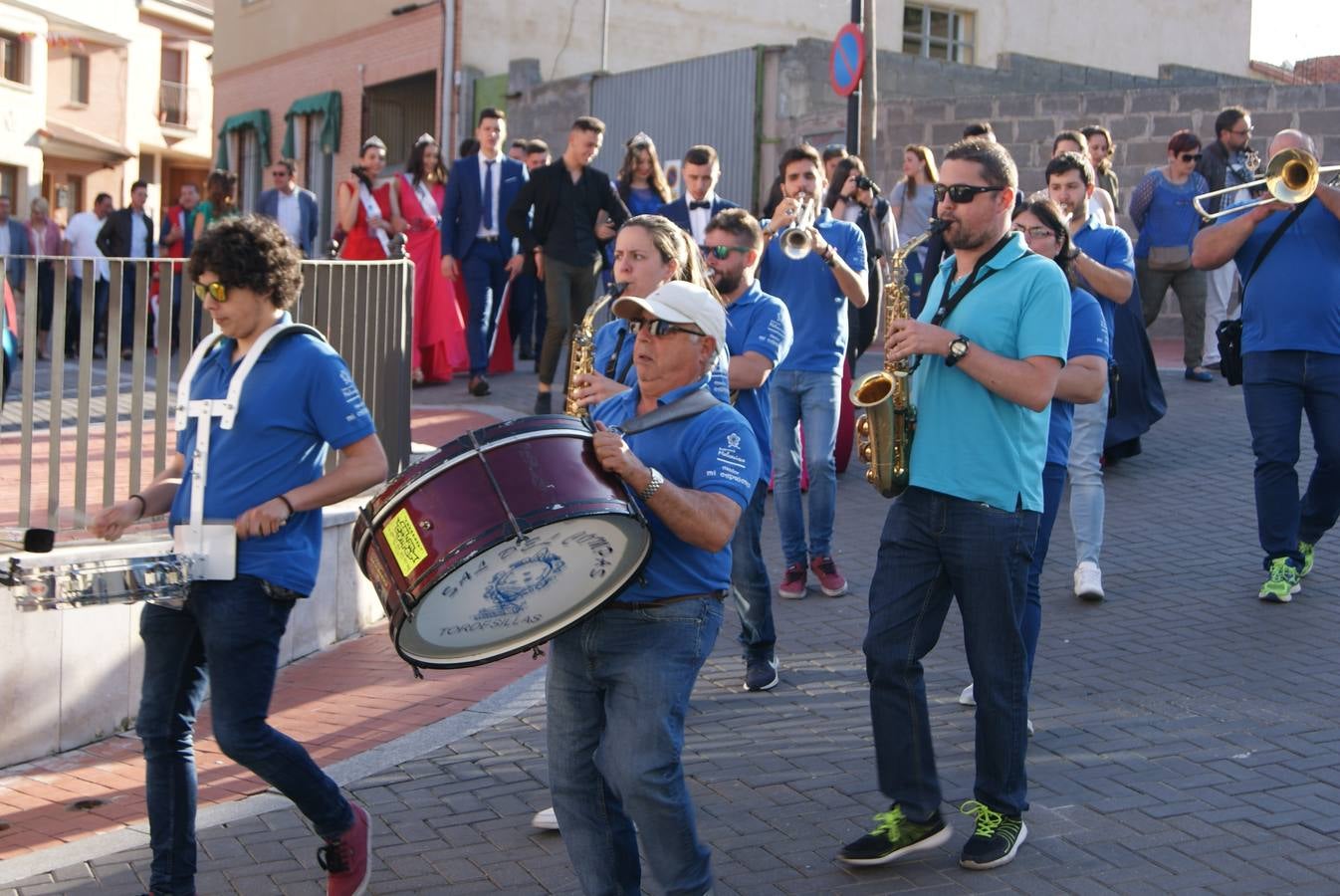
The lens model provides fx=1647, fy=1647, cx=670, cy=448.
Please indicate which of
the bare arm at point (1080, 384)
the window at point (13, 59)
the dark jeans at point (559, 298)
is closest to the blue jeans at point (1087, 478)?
the bare arm at point (1080, 384)

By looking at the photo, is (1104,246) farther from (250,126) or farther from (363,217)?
(250,126)

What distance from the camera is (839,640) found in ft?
23.8

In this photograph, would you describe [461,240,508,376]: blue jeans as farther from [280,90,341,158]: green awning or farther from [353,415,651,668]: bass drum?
[280,90,341,158]: green awning

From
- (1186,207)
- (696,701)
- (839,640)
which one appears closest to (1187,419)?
(1186,207)

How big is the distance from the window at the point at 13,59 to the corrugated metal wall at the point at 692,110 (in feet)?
81.6

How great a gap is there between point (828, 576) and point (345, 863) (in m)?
3.91

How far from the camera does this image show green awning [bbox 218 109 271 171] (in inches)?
1229

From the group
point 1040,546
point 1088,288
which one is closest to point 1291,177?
point 1088,288

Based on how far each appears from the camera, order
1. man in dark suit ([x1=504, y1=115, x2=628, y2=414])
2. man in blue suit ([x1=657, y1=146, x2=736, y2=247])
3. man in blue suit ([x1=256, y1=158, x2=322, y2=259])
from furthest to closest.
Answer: man in blue suit ([x1=256, y1=158, x2=322, y2=259]), man in dark suit ([x1=504, y1=115, x2=628, y2=414]), man in blue suit ([x1=657, y1=146, x2=736, y2=247])

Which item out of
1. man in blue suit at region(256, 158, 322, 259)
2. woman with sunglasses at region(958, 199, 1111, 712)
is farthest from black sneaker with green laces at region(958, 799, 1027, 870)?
man in blue suit at region(256, 158, 322, 259)

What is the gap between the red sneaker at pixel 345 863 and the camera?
447cm

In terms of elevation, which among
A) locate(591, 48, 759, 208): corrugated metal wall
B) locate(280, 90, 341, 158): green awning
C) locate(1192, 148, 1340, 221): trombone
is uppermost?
locate(280, 90, 341, 158): green awning

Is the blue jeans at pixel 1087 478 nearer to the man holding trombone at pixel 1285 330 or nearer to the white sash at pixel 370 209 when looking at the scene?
the man holding trombone at pixel 1285 330

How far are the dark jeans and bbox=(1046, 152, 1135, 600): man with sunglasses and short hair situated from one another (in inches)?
→ 196
